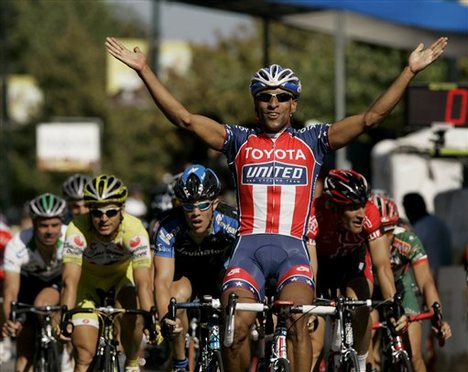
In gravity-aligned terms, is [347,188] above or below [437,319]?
above

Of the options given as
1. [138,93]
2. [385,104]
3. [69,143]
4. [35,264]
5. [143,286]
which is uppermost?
[138,93]

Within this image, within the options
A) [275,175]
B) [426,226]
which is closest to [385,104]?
[275,175]

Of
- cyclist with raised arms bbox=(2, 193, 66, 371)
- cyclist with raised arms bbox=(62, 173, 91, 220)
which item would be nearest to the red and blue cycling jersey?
cyclist with raised arms bbox=(2, 193, 66, 371)

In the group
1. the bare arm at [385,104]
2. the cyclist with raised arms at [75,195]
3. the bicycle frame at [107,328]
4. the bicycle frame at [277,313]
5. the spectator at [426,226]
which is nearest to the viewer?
the bicycle frame at [277,313]

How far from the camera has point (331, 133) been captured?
11.6 meters

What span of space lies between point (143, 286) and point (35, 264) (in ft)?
8.45

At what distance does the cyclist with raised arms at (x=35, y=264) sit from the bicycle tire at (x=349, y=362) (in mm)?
3999

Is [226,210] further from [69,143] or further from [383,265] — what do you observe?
[69,143]

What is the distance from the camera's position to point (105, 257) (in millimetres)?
Answer: 13406

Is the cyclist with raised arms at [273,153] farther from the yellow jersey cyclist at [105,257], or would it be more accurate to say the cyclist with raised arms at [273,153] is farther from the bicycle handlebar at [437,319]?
the bicycle handlebar at [437,319]

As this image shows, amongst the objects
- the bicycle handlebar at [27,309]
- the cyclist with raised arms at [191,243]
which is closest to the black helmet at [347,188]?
the cyclist with raised arms at [191,243]

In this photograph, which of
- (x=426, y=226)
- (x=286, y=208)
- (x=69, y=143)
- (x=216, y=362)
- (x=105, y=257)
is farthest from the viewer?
(x=69, y=143)

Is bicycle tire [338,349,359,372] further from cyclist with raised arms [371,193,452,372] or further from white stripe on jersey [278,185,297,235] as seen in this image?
cyclist with raised arms [371,193,452,372]

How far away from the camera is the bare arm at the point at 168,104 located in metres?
11.4
